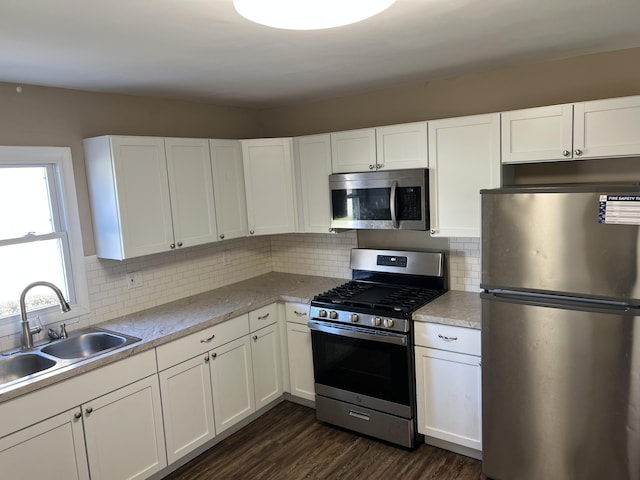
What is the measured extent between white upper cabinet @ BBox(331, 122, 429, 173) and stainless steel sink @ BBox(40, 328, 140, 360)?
185 centimetres

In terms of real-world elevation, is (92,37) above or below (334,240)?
above

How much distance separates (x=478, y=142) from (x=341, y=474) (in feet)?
7.17

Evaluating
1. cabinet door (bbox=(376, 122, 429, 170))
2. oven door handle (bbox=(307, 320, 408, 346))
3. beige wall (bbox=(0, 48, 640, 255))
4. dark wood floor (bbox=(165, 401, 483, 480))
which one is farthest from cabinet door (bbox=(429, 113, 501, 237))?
dark wood floor (bbox=(165, 401, 483, 480))

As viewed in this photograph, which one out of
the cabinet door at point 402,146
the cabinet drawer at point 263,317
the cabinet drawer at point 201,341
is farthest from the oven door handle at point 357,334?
the cabinet door at point 402,146

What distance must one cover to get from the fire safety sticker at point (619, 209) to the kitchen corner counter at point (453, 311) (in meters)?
0.91

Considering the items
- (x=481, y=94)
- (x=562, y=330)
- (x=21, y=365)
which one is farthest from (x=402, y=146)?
(x=21, y=365)

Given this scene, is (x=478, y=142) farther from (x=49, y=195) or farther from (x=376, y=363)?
(x=49, y=195)

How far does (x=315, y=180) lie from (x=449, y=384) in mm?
1734

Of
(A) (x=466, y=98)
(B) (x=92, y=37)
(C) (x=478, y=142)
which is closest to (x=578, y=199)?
(C) (x=478, y=142)

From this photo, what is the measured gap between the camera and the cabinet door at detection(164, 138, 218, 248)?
10.7 feet

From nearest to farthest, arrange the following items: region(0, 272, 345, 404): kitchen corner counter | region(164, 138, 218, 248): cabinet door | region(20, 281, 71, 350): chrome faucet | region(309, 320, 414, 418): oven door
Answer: region(0, 272, 345, 404): kitchen corner counter → region(20, 281, 71, 350): chrome faucet → region(309, 320, 414, 418): oven door → region(164, 138, 218, 248): cabinet door

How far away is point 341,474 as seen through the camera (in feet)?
9.51

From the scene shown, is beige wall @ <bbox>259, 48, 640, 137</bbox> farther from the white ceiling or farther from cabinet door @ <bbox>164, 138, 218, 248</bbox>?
cabinet door @ <bbox>164, 138, 218, 248</bbox>

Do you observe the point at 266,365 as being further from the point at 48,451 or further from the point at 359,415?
the point at 48,451
